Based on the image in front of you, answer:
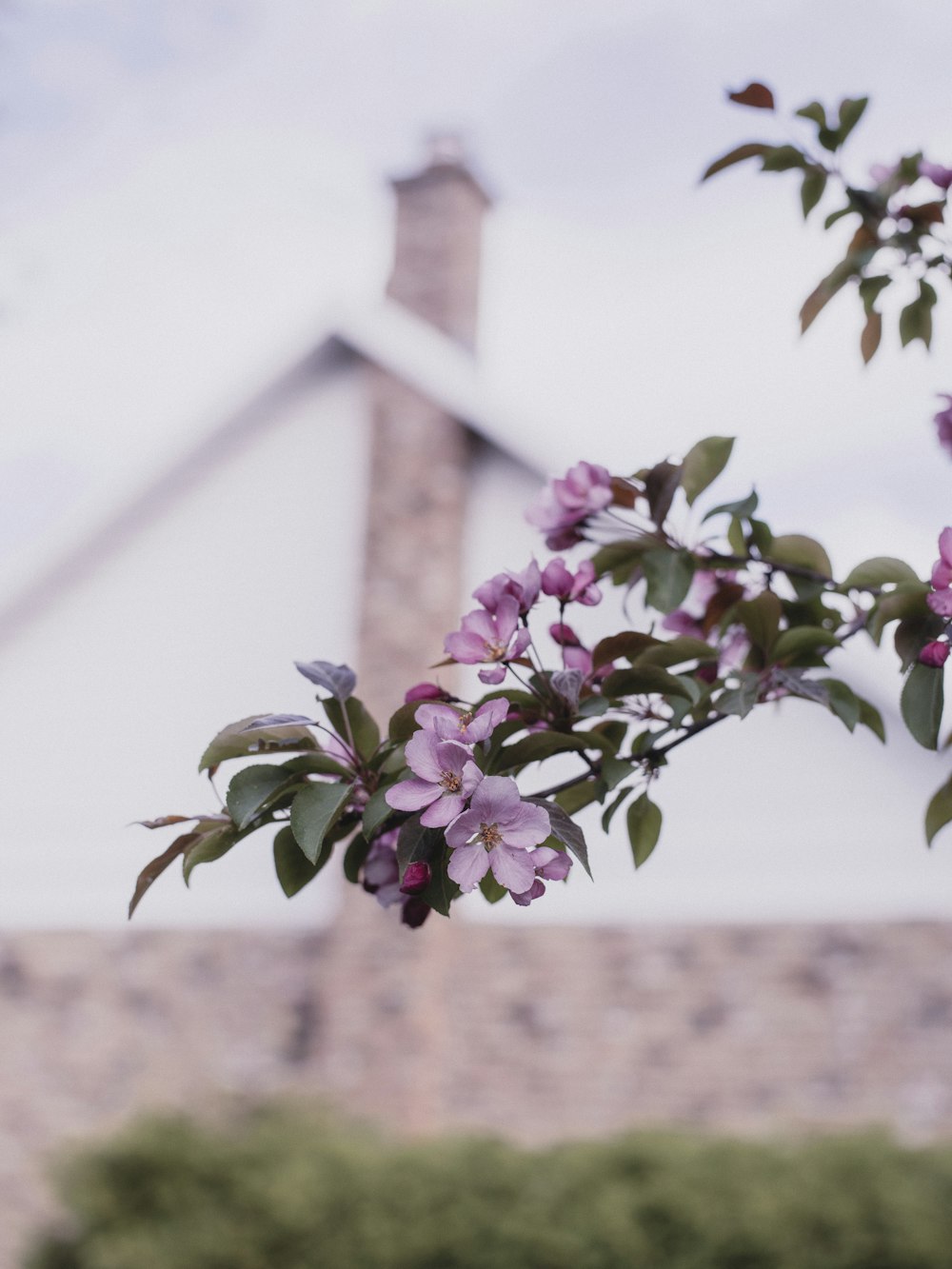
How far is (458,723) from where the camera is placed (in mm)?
887

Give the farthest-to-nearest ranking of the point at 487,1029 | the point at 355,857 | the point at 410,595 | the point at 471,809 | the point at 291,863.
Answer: the point at 410,595, the point at 487,1029, the point at 355,857, the point at 291,863, the point at 471,809

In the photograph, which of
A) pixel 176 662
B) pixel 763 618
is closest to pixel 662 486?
pixel 763 618

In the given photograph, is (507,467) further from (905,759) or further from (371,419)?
(905,759)

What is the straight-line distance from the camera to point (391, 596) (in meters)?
6.51

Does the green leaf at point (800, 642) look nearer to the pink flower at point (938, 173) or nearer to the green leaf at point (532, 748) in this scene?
the green leaf at point (532, 748)

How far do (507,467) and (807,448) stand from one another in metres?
7.05

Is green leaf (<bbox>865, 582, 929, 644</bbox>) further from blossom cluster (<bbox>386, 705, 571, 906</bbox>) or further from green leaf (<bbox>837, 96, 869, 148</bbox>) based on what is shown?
green leaf (<bbox>837, 96, 869, 148</bbox>)

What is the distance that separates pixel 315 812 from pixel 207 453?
22.7 feet

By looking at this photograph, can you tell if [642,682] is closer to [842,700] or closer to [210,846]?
[842,700]

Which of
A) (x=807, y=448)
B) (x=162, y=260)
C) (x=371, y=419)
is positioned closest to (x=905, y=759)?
(x=371, y=419)

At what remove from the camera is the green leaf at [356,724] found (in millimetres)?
998

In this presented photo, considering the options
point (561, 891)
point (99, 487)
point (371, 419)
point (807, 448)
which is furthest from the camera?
point (807, 448)

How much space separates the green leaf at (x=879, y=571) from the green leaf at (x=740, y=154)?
55cm

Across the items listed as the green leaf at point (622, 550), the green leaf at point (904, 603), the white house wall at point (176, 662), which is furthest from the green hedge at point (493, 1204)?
the green leaf at point (904, 603)
